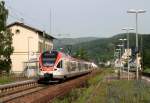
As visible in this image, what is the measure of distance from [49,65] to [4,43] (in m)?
27.9

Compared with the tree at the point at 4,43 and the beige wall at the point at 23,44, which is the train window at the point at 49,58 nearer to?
the tree at the point at 4,43

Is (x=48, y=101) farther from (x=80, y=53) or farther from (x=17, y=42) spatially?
(x=80, y=53)

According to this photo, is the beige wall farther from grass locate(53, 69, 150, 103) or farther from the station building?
grass locate(53, 69, 150, 103)

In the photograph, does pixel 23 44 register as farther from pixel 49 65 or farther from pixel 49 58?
pixel 49 65

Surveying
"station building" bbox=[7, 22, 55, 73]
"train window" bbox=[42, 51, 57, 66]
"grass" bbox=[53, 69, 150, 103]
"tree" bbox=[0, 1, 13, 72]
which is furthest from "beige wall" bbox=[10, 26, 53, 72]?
"grass" bbox=[53, 69, 150, 103]

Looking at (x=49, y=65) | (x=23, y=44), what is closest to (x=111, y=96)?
(x=49, y=65)

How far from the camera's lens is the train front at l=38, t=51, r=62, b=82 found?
144 feet

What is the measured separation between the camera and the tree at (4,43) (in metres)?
67.8

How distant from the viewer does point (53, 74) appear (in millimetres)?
44094

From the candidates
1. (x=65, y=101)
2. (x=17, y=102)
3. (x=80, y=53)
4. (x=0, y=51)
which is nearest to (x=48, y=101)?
(x=65, y=101)

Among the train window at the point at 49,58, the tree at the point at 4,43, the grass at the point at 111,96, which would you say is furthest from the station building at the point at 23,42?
the grass at the point at 111,96

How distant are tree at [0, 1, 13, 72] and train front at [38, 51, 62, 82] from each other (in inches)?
949

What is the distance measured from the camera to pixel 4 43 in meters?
70.5

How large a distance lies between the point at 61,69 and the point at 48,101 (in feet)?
67.6
